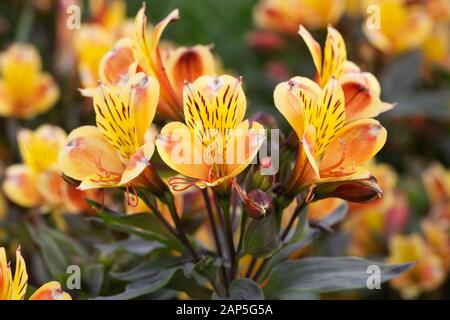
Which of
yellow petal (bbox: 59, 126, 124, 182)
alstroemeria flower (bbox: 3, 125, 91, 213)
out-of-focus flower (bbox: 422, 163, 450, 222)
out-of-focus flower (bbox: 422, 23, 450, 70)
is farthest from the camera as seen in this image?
out-of-focus flower (bbox: 422, 23, 450, 70)

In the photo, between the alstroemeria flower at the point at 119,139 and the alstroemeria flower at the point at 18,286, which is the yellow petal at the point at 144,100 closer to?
the alstroemeria flower at the point at 119,139

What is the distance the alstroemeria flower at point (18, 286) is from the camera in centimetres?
94

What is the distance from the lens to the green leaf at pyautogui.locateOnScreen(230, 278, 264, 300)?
1.03 m

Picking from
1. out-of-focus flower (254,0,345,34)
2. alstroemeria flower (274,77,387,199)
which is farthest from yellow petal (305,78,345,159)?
out-of-focus flower (254,0,345,34)

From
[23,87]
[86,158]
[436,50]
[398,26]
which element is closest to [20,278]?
[86,158]

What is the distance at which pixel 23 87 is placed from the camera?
171 centimetres

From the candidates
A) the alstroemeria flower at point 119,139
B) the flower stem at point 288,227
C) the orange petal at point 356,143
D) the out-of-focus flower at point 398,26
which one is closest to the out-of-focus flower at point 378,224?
the out-of-focus flower at point 398,26

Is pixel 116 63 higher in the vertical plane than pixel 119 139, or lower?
higher

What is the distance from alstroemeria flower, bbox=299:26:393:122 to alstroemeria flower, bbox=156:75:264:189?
0.15 m

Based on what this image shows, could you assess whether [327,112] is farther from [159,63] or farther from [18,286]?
[18,286]

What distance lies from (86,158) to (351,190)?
0.33 metres

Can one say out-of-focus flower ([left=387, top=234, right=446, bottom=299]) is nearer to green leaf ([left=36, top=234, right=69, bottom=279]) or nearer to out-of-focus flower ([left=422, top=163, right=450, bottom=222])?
out-of-focus flower ([left=422, top=163, right=450, bottom=222])

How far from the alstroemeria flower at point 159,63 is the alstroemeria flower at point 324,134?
7.4 inches
